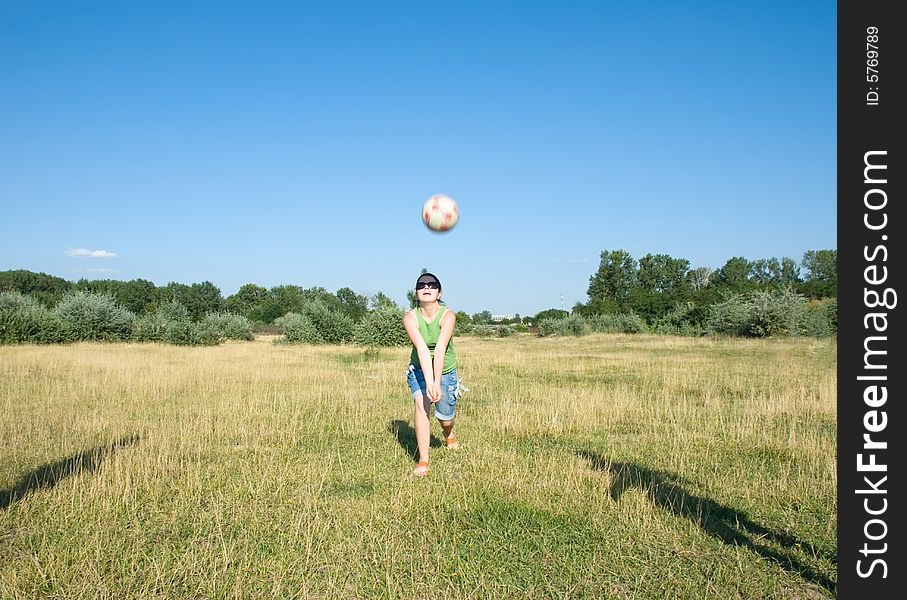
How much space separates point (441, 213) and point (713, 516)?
4.65m

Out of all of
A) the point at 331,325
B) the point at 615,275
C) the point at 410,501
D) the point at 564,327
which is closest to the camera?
the point at 410,501

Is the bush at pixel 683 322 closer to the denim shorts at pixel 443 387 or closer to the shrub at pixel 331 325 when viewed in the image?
the shrub at pixel 331 325

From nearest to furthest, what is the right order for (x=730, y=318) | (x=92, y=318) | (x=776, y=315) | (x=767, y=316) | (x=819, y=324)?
(x=92, y=318) → (x=776, y=315) → (x=767, y=316) → (x=819, y=324) → (x=730, y=318)

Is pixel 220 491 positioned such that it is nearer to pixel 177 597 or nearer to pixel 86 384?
pixel 177 597

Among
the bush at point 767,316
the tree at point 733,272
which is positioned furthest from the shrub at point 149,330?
the tree at point 733,272

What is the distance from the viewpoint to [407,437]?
859cm

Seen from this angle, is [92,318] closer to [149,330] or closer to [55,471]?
[149,330]

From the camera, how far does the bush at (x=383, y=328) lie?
37.9 meters

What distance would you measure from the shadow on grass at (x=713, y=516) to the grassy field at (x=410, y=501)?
3 cm

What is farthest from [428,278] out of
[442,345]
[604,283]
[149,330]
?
[604,283]

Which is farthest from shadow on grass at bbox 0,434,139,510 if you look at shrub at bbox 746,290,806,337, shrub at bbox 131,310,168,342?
shrub at bbox 746,290,806,337
